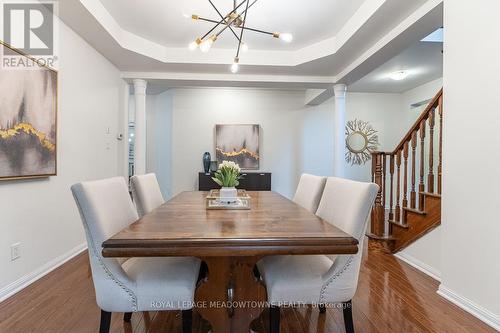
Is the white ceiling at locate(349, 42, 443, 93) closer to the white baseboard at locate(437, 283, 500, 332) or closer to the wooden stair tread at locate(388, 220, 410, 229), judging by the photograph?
the wooden stair tread at locate(388, 220, 410, 229)

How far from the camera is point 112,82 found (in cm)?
372

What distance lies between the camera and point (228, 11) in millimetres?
2768

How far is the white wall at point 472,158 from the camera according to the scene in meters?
1.68

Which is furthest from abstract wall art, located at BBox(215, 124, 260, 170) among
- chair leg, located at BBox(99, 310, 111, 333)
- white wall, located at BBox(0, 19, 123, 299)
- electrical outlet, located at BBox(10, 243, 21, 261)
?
chair leg, located at BBox(99, 310, 111, 333)

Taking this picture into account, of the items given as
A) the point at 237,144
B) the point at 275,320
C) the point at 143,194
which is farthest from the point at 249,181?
the point at 275,320

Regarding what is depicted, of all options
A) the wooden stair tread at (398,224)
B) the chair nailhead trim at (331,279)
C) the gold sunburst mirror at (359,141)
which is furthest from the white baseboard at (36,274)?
the gold sunburst mirror at (359,141)

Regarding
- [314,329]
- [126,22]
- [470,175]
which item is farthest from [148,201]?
[470,175]

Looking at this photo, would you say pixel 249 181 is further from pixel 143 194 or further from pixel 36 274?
pixel 36 274

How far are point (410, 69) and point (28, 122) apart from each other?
519cm

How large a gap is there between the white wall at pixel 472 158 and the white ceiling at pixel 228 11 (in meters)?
1.09

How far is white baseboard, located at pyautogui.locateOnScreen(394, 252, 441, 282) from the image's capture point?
2370 millimetres

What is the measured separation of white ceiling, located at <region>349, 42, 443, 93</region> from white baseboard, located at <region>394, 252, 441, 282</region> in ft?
8.85

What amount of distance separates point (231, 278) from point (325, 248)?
0.48 metres

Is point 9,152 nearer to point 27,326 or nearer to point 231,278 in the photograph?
point 27,326
